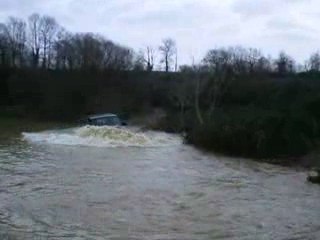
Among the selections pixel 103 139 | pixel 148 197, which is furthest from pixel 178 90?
pixel 148 197

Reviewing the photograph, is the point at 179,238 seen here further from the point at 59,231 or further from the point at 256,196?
the point at 256,196

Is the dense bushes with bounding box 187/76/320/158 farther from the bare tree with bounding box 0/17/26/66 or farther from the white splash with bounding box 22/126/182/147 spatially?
the bare tree with bounding box 0/17/26/66

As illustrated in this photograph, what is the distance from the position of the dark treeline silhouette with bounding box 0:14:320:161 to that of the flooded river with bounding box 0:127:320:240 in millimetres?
3434

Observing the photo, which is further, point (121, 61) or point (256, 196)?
point (121, 61)

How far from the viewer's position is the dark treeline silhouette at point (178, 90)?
32.1 metres

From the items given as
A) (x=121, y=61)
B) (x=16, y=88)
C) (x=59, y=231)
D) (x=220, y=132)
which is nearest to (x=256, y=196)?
(x=59, y=231)

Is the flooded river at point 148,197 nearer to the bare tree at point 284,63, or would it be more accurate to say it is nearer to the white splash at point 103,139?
the white splash at point 103,139

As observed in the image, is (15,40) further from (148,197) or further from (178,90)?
(148,197)

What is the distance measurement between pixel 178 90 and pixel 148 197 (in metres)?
39.7

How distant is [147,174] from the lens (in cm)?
2267

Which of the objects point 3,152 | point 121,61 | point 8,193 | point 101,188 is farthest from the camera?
point 121,61

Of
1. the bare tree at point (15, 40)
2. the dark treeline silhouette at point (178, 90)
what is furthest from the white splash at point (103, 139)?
the bare tree at point (15, 40)

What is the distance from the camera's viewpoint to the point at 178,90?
56.8 meters

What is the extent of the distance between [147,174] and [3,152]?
31.5 ft
